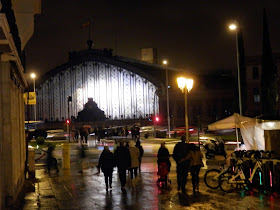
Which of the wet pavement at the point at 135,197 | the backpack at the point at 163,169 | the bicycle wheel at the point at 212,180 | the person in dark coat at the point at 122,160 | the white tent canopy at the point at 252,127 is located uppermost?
the white tent canopy at the point at 252,127


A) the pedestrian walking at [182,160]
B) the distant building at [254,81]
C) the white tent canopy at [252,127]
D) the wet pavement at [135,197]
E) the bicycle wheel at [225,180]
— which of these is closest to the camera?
the wet pavement at [135,197]

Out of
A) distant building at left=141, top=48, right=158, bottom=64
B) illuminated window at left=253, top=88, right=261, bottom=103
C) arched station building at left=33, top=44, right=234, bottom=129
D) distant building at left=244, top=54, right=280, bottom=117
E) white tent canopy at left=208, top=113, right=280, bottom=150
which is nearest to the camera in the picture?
white tent canopy at left=208, top=113, right=280, bottom=150

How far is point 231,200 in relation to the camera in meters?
11.5

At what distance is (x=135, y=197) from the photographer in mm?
12336

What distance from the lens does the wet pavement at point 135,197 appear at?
1096 centimetres

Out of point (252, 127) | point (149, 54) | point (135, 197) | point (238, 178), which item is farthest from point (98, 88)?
point (135, 197)

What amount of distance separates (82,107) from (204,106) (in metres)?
30.2

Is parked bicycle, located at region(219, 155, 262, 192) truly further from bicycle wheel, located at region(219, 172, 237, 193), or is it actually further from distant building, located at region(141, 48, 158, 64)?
distant building, located at region(141, 48, 158, 64)

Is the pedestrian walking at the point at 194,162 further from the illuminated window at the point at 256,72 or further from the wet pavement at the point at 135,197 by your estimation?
the illuminated window at the point at 256,72

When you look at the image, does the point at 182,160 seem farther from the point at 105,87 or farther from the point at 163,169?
the point at 105,87

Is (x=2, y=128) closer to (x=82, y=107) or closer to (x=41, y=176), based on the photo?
(x=41, y=176)

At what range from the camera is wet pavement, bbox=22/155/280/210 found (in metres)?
11.0

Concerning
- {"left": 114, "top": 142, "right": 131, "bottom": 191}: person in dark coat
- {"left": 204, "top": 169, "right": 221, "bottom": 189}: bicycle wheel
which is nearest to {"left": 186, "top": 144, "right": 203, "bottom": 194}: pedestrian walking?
{"left": 204, "top": 169, "right": 221, "bottom": 189}: bicycle wheel

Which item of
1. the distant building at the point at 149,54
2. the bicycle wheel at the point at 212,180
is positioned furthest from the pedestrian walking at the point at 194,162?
the distant building at the point at 149,54
